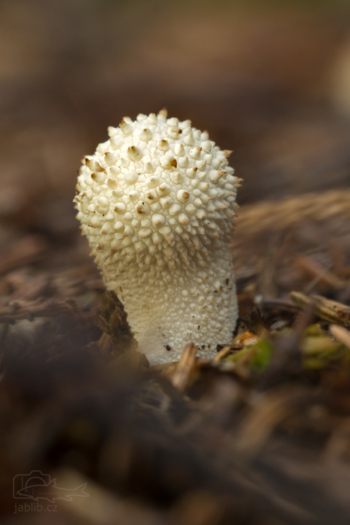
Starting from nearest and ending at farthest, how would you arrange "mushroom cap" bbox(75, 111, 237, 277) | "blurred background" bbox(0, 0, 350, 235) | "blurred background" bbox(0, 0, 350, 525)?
"blurred background" bbox(0, 0, 350, 525), "mushroom cap" bbox(75, 111, 237, 277), "blurred background" bbox(0, 0, 350, 235)

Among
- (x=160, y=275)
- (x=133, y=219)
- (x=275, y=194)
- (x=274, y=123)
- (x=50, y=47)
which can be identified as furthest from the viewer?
(x=50, y=47)

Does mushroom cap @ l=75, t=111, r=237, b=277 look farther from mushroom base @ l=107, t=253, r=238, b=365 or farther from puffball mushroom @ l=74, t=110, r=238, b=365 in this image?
mushroom base @ l=107, t=253, r=238, b=365

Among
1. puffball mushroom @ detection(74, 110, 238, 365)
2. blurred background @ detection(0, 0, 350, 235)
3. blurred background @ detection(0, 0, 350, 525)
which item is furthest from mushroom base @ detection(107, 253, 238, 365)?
blurred background @ detection(0, 0, 350, 235)

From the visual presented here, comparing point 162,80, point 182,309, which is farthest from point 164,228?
point 162,80

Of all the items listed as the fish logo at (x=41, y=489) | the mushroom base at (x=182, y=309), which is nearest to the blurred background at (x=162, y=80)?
the mushroom base at (x=182, y=309)

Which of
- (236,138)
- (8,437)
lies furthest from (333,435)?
(236,138)

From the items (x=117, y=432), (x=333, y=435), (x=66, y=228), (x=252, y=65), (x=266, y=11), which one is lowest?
(x=333, y=435)

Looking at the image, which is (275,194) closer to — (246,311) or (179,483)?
(246,311)

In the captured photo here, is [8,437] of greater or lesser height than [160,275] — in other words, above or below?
below
